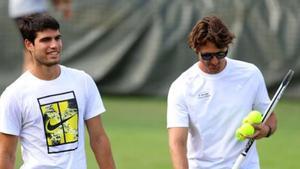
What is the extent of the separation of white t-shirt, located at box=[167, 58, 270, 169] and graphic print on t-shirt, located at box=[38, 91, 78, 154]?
74 centimetres

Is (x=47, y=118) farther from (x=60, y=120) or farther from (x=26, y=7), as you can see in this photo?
(x=26, y=7)

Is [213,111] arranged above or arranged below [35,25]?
below

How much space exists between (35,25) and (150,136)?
657 centimetres

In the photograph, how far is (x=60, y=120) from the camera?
703 cm

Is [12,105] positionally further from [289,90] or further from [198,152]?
[289,90]

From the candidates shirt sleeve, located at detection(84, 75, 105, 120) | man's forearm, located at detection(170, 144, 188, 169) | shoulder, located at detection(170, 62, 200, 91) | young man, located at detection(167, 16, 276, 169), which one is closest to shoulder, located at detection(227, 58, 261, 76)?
young man, located at detection(167, 16, 276, 169)

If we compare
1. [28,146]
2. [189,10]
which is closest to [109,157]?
[28,146]

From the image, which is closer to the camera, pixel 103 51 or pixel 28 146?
pixel 28 146

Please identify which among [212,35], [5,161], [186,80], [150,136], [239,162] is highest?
[212,35]

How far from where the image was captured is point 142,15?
1727cm

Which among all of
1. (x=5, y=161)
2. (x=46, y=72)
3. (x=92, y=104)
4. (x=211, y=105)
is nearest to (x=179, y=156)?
(x=211, y=105)

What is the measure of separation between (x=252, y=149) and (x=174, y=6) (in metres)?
9.79

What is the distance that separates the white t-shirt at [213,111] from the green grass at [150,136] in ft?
12.6

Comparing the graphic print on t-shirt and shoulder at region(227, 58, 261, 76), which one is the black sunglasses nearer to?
shoulder at region(227, 58, 261, 76)
